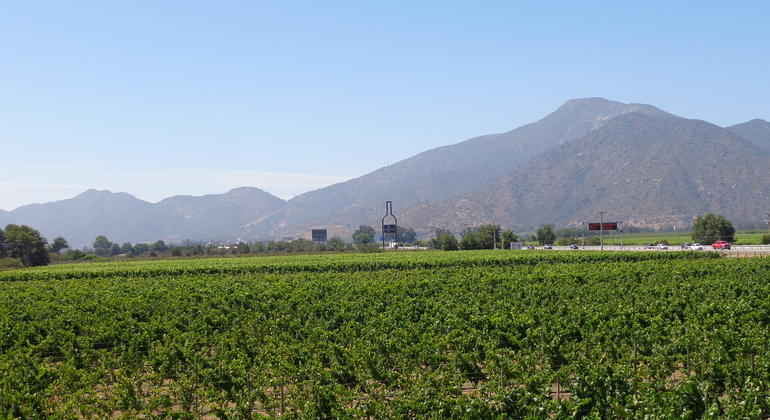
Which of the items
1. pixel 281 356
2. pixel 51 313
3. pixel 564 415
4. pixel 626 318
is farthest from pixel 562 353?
pixel 51 313

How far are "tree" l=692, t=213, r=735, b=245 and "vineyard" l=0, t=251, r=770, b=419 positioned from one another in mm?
88594

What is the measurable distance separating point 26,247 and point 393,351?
313 feet

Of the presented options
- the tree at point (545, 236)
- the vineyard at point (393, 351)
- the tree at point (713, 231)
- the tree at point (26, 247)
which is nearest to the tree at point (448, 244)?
the tree at point (545, 236)

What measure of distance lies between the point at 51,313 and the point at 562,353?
71.8ft

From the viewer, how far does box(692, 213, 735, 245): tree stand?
116 meters

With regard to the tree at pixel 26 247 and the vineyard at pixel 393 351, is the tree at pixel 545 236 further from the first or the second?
the vineyard at pixel 393 351

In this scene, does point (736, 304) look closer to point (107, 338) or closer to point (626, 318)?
point (626, 318)

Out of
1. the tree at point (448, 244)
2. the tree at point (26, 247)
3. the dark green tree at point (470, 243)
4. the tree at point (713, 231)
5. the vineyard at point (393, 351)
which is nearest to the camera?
the vineyard at point (393, 351)

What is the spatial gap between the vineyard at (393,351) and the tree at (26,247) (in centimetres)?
6754

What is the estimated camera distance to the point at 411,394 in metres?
13.9

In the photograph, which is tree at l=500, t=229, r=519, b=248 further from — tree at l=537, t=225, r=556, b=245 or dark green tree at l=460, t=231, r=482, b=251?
tree at l=537, t=225, r=556, b=245

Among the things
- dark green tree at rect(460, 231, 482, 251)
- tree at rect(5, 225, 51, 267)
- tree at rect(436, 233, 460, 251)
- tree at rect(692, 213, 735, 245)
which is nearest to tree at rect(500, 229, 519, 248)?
dark green tree at rect(460, 231, 482, 251)

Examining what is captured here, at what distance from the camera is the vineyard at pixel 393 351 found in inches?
548

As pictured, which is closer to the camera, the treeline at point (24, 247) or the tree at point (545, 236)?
the treeline at point (24, 247)
